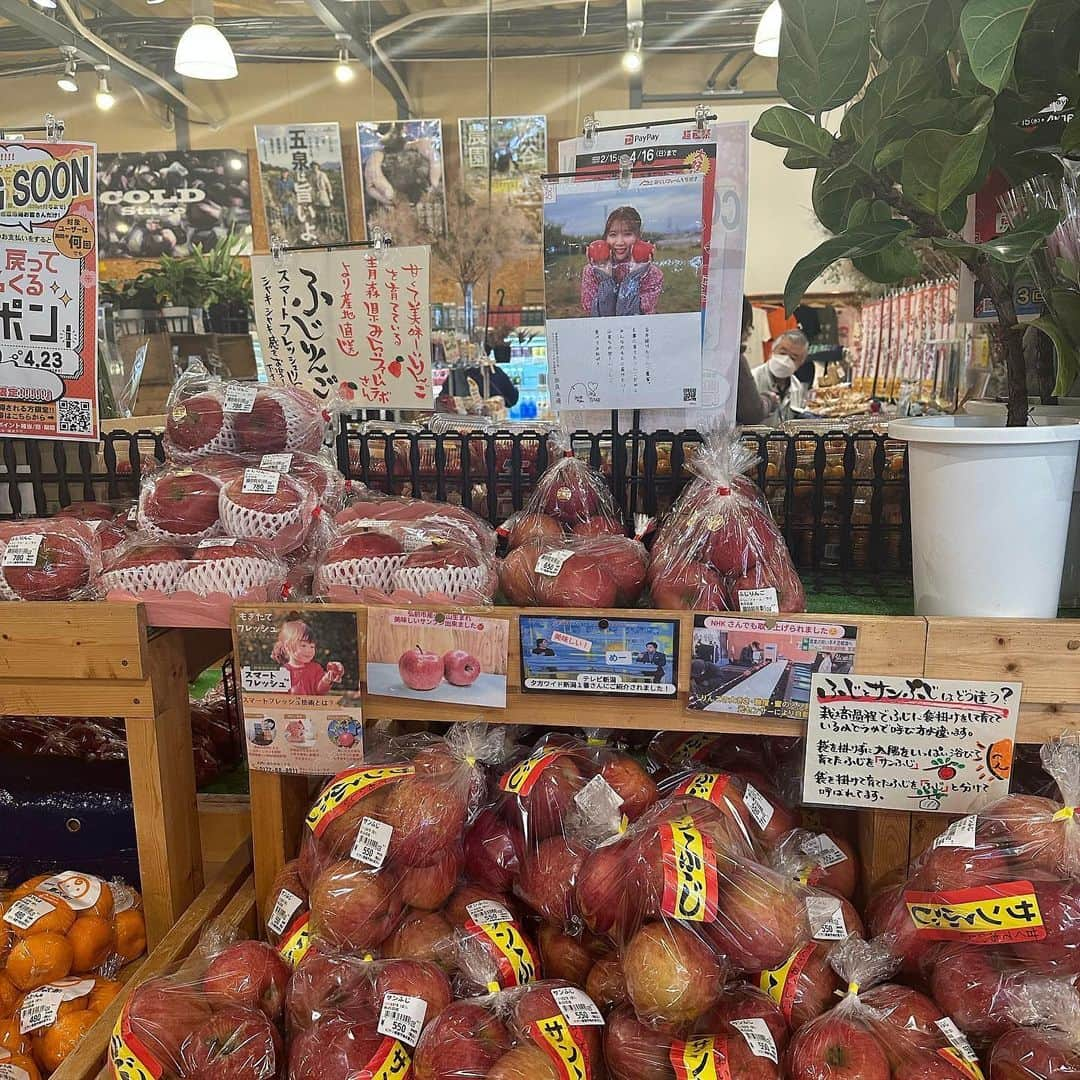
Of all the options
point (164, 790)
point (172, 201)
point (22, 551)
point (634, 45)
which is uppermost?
point (634, 45)

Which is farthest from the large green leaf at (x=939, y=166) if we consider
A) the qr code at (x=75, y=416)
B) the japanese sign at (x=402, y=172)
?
the japanese sign at (x=402, y=172)

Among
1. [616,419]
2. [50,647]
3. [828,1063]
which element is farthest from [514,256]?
[828,1063]

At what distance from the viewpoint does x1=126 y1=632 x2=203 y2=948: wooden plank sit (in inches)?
52.2

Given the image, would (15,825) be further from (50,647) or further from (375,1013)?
(375,1013)

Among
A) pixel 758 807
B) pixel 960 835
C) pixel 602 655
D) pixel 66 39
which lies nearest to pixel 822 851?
pixel 758 807

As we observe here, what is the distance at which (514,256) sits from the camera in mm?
7004

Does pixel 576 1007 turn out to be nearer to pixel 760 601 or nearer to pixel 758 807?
pixel 758 807

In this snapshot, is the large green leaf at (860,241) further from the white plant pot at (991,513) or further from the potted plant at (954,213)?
the white plant pot at (991,513)

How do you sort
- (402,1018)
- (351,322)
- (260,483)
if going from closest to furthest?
(402,1018)
(260,483)
(351,322)

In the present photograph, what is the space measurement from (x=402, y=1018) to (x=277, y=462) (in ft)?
2.69

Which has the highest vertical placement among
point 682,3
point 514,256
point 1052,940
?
point 682,3

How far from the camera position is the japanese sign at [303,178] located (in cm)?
712

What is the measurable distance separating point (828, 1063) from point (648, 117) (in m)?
7.18

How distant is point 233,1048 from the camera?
41.2 inches
